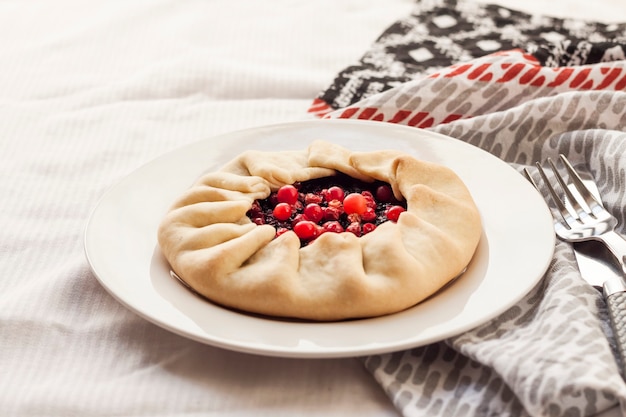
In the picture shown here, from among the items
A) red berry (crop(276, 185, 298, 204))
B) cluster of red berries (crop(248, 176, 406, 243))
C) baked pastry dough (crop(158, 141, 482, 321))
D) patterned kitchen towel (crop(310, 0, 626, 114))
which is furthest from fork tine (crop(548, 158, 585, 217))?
patterned kitchen towel (crop(310, 0, 626, 114))

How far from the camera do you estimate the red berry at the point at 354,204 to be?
4.84 ft

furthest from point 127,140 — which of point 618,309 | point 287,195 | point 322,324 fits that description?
point 618,309

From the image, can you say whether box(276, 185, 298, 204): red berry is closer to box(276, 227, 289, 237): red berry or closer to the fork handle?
box(276, 227, 289, 237): red berry

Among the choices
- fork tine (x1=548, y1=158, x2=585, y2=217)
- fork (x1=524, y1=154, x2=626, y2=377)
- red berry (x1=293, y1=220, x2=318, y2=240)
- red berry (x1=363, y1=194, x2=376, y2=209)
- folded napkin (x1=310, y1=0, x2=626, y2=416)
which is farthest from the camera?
fork tine (x1=548, y1=158, x2=585, y2=217)

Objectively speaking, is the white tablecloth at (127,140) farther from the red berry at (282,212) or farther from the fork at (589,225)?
the fork at (589,225)

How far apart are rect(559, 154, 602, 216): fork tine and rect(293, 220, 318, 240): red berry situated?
2.02 feet

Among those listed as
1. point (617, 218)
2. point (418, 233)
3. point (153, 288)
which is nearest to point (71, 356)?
point (153, 288)

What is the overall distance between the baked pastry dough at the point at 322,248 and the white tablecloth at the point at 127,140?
0.11 meters

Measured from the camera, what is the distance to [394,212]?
4.89 feet

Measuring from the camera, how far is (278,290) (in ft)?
4.05

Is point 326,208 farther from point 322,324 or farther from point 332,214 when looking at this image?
point 322,324

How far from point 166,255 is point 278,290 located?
0.28 meters

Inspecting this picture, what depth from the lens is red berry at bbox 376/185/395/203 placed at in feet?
5.16

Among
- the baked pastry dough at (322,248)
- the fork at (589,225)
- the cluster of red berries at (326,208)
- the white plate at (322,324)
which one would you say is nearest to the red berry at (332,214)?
the cluster of red berries at (326,208)
